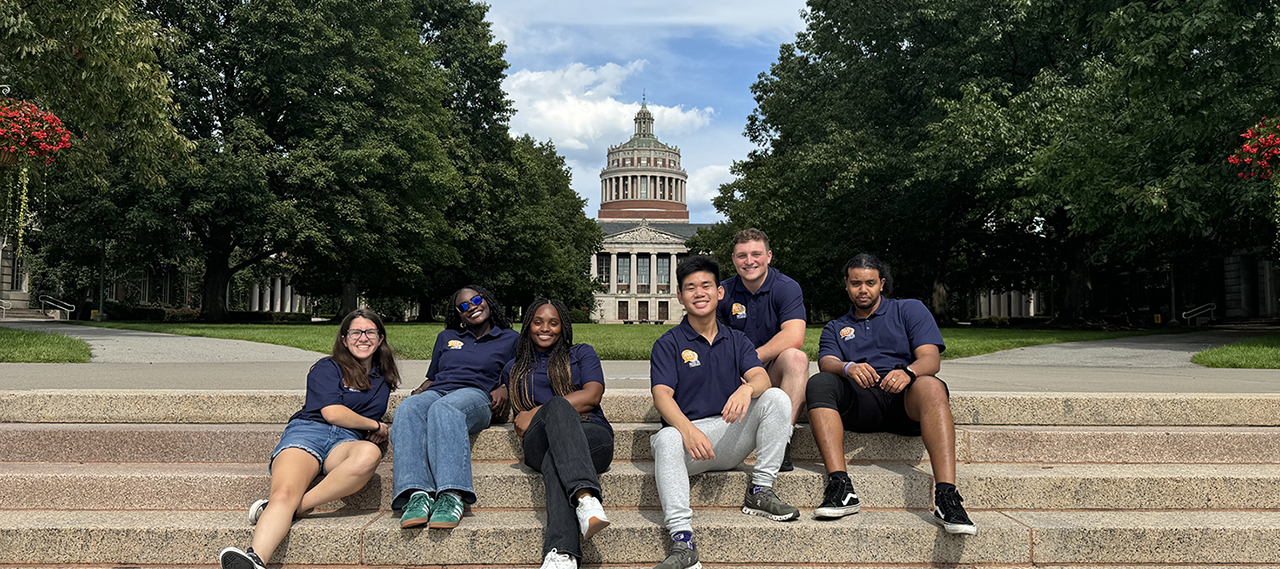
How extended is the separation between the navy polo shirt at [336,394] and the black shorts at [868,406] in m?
2.36

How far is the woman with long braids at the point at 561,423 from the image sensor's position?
3842mm

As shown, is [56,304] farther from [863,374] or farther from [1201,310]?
[1201,310]

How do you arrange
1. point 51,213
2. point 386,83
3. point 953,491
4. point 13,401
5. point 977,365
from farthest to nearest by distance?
point 386,83, point 51,213, point 977,365, point 13,401, point 953,491

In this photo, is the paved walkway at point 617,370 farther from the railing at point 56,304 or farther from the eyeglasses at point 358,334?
the railing at point 56,304

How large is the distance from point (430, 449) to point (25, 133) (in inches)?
379

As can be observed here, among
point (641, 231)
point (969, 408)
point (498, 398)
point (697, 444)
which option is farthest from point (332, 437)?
point (641, 231)

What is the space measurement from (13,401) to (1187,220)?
18.6 meters

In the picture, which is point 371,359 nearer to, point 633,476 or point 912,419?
point 633,476

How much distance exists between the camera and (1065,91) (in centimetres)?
2073

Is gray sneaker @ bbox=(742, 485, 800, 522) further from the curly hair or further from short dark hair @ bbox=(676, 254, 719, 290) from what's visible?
the curly hair

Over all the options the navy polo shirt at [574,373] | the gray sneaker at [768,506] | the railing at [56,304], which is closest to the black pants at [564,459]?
the navy polo shirt at [574,373]

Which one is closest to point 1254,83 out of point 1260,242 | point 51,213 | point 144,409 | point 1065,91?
point 1065,91

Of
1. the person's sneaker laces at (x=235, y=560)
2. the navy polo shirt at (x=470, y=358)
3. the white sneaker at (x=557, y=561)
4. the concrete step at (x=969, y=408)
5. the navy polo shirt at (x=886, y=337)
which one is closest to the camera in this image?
the person's sneaker laces at (x=235, y=560)

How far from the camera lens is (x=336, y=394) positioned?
4.45 meters
